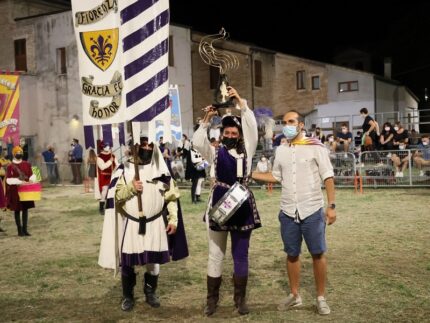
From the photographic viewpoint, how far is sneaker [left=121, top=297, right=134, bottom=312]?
5.64 m

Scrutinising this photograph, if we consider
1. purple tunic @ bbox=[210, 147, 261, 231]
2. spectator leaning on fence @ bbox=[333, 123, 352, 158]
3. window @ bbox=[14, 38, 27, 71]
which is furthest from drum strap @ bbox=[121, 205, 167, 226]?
window @ bbox=[14, 38, 27, 71]

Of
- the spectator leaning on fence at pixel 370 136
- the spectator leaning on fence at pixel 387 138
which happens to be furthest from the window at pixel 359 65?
the spectator leaning on fence at pixel 387 138

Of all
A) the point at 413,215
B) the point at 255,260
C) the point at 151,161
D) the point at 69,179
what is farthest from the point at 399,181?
the point at 69,179

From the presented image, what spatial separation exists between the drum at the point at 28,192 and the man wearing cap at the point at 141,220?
576 cm

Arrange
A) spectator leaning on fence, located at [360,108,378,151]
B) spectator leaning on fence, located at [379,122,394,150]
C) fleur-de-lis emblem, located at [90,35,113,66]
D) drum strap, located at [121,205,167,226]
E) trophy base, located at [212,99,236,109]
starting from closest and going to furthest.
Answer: trophy base, located at [212,99,236,109] < drum strap, located at [121,205,167,226] < fleur-de-lis emblem, located at [90,35,113,66] < spectator leaning on fence, located at [379,122,394,150] < spectator leaning on fence, located at [360,108,378,151]

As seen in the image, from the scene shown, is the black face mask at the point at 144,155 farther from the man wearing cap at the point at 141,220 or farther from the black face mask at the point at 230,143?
the black face mask at the point at 230,143

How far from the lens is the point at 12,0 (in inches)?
1270

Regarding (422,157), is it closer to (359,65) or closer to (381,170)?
(381,170)

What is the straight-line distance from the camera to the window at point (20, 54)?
32.1m

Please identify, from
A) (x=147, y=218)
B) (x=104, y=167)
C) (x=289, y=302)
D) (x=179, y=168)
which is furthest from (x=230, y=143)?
(x=179, y=168)

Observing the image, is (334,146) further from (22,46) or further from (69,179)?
(22,46)

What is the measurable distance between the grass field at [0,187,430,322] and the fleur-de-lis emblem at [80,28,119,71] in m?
3.06

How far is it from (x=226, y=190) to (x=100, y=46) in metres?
3.32

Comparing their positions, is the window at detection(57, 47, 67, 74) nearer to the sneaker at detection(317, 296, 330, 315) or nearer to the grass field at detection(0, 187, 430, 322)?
the grass field at detection(0, 187, 430, 322)
